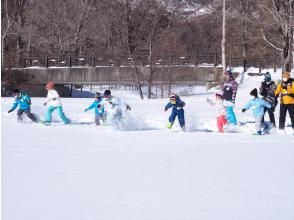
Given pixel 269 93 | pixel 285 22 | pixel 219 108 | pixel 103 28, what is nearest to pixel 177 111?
pixel 219 108

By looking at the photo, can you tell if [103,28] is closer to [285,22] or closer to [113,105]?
[285,22]

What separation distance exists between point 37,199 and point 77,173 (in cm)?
149

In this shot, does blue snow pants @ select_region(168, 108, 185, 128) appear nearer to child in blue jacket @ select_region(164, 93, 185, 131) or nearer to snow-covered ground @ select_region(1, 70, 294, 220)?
child in blue jacket @ select_region(164, 93, 185, 131)

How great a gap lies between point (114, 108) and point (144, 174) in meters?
5.65

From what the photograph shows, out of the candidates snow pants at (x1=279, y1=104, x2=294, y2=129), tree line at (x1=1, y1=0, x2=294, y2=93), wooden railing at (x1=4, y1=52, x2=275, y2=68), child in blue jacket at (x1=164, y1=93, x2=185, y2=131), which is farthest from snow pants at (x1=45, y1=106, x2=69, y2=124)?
tree line at (x1=1, y1=0, x2=294, y2=93)

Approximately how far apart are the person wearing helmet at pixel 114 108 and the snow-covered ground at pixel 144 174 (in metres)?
0.28

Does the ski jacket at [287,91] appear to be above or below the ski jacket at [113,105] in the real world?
above

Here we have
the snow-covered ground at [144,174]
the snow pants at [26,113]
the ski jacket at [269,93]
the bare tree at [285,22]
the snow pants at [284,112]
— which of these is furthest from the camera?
the bare tree at [285,22]

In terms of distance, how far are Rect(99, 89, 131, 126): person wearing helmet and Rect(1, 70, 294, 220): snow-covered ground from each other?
0.28 m

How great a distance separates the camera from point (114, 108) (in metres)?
12.9

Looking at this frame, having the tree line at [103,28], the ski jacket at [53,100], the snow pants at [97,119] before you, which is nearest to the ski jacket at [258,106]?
the snow pants at [97,119]

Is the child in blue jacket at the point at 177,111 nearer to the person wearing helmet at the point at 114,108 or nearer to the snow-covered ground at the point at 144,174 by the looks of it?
the snow-covered ground at the point at 144,174

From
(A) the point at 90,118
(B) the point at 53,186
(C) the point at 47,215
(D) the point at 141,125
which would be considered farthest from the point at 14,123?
(C) the point at 47,215

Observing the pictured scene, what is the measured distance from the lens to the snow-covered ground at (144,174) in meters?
5.64
